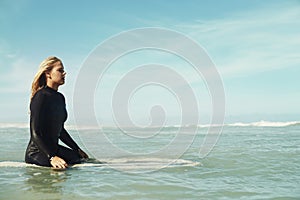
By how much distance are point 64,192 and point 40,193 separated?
0.24 m

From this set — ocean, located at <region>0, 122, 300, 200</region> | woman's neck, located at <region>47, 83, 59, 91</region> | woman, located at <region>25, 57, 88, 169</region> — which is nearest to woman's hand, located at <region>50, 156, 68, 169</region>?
woman, located at <region>25, 57, 88, 169</region>

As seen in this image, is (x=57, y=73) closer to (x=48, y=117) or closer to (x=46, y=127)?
(x=48, y=117)

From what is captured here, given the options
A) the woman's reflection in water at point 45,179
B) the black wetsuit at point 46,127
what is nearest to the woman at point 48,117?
the black wetsuit at point 46,127

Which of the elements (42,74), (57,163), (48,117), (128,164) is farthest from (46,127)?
(128,164)

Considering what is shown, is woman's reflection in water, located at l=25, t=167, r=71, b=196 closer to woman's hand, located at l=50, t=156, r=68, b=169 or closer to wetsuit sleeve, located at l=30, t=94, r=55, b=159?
woman's hand, located at l=50, t=156, r=68, b=169

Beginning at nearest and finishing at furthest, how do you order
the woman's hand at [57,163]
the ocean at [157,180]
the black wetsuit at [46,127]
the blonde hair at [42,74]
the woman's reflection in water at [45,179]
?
the ocean at [157,180], the woman's reflection in water at [45,179], the woman's hand at [57,163], the black wetsuit at [46,127], the blonde hair at [42,74]

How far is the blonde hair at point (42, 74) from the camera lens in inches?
204

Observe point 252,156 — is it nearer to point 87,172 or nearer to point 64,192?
point 87,172

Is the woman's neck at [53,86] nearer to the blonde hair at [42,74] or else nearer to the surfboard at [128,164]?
the blonde hair at [42,74]

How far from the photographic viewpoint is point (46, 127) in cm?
514

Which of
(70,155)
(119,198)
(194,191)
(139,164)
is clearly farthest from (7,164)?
(194,191)

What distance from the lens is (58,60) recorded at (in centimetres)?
525

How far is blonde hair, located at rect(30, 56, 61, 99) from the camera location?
5188 millimetres

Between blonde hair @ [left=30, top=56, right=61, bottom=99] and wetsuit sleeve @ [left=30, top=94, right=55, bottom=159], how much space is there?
25 centimetres
